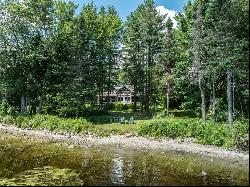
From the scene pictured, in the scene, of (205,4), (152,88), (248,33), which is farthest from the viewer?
(152,88)

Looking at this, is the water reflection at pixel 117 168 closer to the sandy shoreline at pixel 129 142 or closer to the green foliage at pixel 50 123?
the sandy shoreline at pixel 129 142

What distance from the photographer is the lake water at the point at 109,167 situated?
20875 mm

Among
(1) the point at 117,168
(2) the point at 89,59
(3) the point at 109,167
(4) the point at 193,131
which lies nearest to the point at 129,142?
(4) the point at 193,131

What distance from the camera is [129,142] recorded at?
37625 mm

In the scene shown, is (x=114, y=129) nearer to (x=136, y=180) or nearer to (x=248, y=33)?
(x=136, y=180)

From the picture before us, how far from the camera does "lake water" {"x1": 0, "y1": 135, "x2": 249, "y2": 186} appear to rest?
20875mm

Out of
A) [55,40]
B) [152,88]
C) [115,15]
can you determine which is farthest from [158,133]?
[115,15]

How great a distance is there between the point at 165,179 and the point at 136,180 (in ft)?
5.07

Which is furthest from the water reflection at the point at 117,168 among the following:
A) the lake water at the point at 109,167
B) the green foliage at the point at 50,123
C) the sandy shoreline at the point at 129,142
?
the green foliage at the point at 50,123

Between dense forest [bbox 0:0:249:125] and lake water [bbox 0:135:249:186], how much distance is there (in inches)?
753

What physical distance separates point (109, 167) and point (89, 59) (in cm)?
3389

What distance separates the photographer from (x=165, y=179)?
2155cm

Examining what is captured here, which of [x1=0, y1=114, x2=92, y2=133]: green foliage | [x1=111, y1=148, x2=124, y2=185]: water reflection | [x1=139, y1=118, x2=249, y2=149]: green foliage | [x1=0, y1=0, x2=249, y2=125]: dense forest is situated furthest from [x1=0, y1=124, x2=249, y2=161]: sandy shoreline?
[x1=0, y1=0, x2=249, y2=125]: dense forest

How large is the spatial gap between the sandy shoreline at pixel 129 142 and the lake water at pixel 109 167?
152 cm
